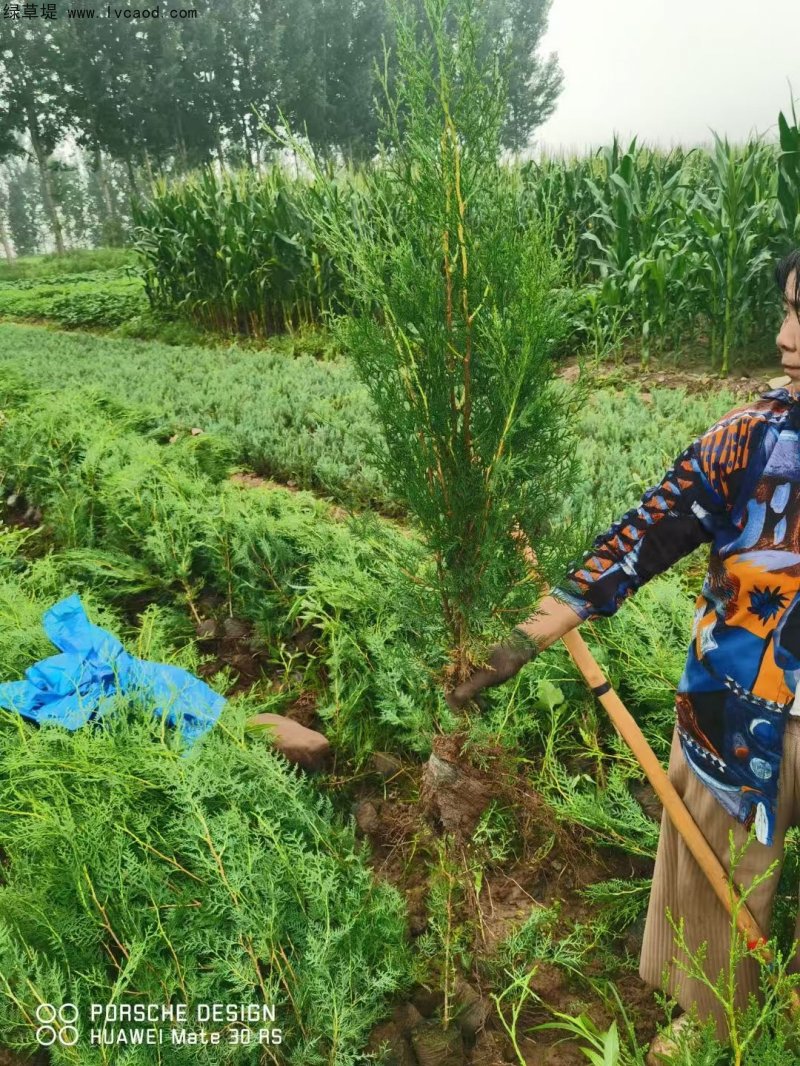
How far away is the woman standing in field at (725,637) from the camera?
137cm

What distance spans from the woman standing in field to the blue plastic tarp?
1.04 metres

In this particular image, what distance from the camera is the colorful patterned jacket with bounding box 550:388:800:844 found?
1.36 metres

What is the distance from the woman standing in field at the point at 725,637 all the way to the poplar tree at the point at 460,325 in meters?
0.13

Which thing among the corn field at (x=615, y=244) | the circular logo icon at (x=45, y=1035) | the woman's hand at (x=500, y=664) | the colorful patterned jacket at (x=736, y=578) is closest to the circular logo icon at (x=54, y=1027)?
the circular logo icon at (x=45, y=1035)

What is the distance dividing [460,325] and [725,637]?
833 mm

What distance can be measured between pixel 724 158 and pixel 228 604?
6.66 meters

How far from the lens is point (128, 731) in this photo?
83.9 inches

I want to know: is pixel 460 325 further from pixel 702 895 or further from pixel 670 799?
pixel 702 895

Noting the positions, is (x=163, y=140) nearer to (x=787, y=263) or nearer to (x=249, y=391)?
(x=249, y=391)

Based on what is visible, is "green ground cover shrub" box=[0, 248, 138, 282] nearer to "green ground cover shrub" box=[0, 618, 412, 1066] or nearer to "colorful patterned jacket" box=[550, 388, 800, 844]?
"green ground cover shrub" box=[0, 618, 412, 1066]

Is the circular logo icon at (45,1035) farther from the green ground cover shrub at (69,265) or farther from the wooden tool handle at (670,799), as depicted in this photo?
the green ground cover shrub at (69,265)

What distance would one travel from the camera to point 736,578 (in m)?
1.41

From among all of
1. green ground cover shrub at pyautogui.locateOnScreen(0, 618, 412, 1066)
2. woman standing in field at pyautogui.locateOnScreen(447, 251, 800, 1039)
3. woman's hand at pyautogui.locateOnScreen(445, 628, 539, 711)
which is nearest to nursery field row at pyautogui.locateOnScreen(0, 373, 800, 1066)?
green ground cover shrub at pyautogui.locateOnScreen(0, 618, 412, 1066)

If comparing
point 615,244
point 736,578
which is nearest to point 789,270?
point 736,578
